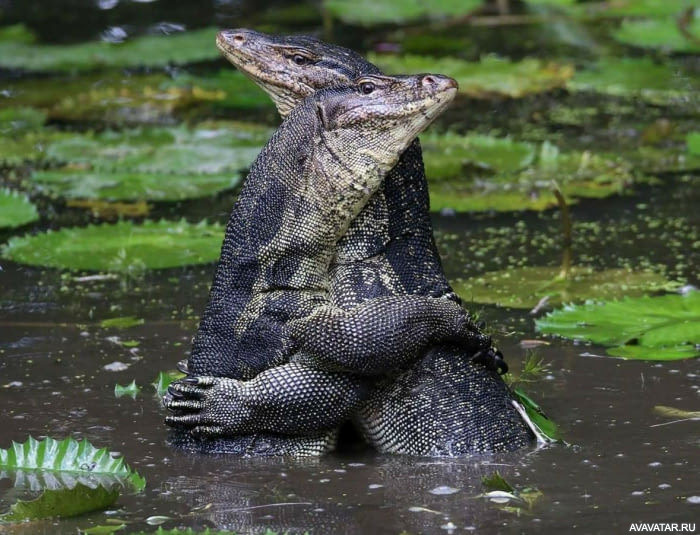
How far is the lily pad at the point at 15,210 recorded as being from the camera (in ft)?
28.6

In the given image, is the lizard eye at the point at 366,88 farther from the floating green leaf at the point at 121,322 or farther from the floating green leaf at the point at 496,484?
the floating green leaf at the point at 121,322

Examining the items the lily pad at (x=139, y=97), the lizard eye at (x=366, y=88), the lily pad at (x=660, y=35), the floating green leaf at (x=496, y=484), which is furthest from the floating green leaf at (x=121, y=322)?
the lily pad at (x=660, y=35)

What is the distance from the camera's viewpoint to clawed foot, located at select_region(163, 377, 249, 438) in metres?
5.09

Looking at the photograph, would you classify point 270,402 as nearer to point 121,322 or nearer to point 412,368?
point 412,368

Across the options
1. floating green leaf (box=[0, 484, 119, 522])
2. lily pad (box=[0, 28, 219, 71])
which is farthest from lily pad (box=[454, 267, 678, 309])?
lily pad (box=[0, 28, 219, 71])

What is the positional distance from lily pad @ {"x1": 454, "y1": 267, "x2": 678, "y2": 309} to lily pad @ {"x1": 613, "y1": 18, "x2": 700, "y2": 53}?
5.29 meters

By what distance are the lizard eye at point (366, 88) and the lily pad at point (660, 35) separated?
26.3 feet

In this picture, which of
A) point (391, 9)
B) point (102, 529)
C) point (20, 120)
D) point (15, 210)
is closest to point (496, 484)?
point (102, 529)

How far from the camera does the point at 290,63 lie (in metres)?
5.58

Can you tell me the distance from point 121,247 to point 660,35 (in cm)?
648

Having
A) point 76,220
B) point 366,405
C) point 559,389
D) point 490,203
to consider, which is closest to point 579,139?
point 490,203

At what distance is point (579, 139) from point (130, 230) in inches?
160

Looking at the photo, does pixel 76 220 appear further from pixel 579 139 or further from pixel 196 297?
pixel 579 139

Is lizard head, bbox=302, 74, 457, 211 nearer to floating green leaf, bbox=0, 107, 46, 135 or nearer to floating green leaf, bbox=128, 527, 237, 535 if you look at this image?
floating green leaf, bbox=128, 527, 237, 535
